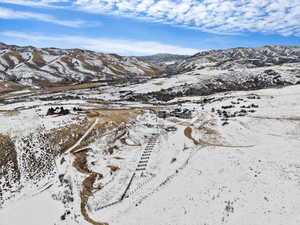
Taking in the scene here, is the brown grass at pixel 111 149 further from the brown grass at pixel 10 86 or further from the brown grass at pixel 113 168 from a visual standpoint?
the brown grass at pixel 10 86

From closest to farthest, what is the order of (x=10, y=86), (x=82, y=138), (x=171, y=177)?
(x=171, y=177) < (x=82, y=138) < (x=10, y=86)

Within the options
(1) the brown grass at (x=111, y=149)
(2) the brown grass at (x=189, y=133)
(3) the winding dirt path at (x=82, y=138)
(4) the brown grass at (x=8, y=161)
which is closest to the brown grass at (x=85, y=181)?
(3) the winding dirt path at (x=82, y=138)

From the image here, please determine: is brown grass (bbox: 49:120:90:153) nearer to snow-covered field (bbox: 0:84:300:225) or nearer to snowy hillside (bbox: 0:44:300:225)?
snowy hillside (bbox: 0:44:300:225)

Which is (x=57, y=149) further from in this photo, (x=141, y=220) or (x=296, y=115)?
(x=296, y=115)

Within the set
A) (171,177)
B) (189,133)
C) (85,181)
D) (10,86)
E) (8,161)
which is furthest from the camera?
(10,86)

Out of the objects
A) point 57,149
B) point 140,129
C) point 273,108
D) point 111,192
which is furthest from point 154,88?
point 111,192

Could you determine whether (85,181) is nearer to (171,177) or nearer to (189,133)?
(171,177)

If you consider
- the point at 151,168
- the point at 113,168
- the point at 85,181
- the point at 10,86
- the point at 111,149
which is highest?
the point at 151,168

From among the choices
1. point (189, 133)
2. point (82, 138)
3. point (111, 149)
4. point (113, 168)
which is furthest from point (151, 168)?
point (189, 133)
